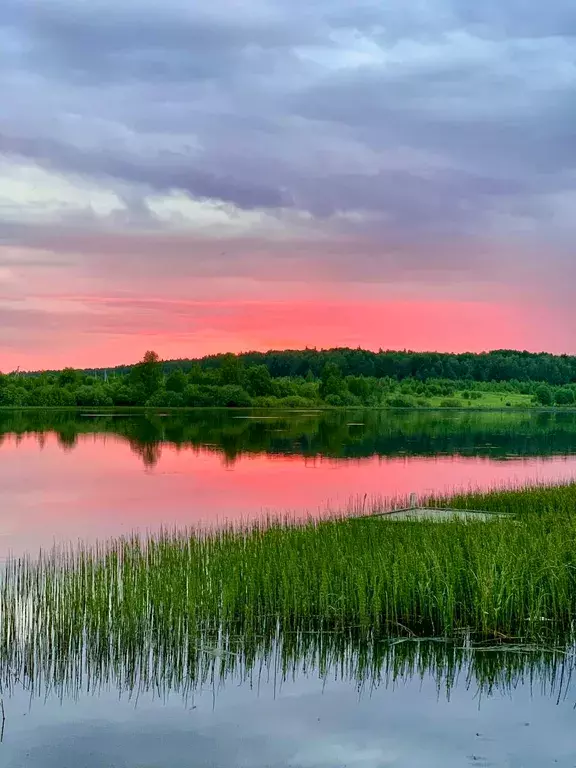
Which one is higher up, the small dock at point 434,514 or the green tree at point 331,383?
the green tree at point 331,383

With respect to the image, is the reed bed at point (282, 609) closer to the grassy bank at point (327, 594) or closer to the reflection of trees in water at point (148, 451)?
the grassy bank at point (327, 594)

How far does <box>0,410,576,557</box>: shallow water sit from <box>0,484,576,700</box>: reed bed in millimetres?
8033

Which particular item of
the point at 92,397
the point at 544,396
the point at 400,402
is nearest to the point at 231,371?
the point at 92,397

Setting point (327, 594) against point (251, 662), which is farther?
point (327, 594)

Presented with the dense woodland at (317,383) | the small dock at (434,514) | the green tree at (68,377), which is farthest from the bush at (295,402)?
the small dock at (434,514)

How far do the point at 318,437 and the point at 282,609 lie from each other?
1954 inches

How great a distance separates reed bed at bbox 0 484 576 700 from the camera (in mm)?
9477

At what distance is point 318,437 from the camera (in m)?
60.2

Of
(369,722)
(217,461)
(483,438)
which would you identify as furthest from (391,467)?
(369,722)

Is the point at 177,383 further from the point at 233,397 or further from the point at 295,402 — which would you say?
the point at 295,402

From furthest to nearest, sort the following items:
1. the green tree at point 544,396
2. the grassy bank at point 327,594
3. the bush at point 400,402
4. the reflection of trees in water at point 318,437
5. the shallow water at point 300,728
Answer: the green tree at point 544,396 → the bush at point 400,402 → the reflection of trees in water at point 318,437 → the grassy bank at point 327,594 → the shallow water at point 300,728

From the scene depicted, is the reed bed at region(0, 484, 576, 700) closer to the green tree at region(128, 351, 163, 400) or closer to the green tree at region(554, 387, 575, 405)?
the green tree at region(128, 351, 163, 400)

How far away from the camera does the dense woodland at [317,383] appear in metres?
116

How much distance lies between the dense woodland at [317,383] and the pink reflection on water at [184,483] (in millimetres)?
64147
